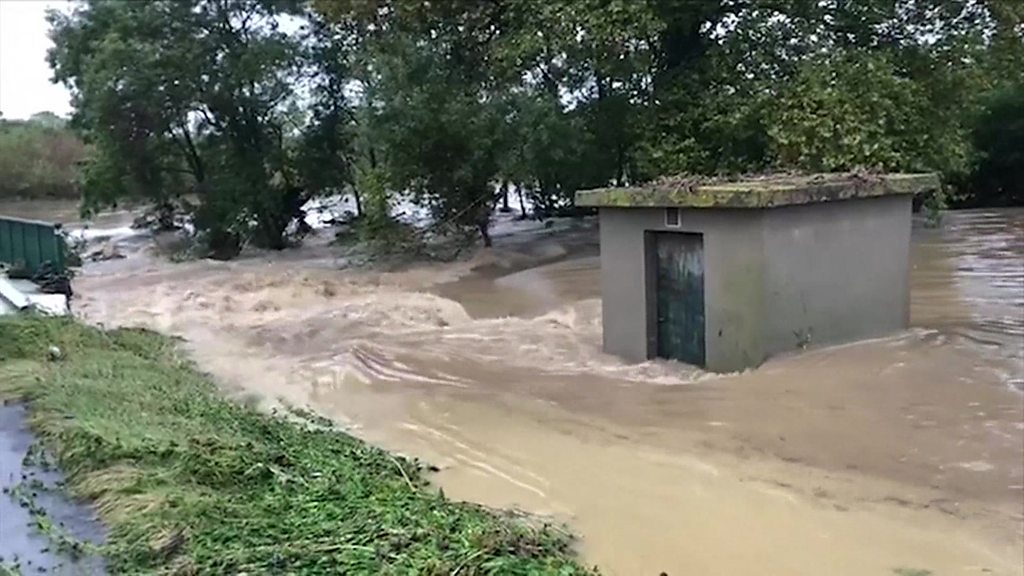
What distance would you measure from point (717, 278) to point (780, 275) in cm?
61

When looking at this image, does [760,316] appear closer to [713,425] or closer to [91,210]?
[713,425]

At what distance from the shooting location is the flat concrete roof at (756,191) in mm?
9805

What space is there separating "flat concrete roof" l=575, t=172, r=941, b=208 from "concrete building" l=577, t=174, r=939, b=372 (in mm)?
14

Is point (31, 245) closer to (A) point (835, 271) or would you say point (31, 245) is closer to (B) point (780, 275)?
(B) point (780, 275)

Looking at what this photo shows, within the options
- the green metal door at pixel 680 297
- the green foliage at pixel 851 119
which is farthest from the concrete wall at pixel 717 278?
the green foliage at pixel 851 119

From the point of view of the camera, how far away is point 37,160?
1820 inches

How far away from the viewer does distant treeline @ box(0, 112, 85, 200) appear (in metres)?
45.5

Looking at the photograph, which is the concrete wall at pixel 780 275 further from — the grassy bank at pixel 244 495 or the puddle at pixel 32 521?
the puddle at pixel 32 521

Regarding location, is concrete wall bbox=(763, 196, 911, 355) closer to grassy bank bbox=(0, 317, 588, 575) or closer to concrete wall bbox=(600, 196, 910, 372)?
concrete wall bbox=(600, 196, 910, 372)

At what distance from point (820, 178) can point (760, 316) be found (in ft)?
6.83

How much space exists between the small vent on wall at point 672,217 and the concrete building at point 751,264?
0.02m

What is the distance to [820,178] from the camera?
36.6 feet

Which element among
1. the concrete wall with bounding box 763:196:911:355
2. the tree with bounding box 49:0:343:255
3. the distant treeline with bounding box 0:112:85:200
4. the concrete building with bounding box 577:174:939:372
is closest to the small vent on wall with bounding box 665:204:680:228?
the concrete building with bounding box 577:174:939:372

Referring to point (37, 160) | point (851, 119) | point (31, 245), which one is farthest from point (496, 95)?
point (37, 160)
